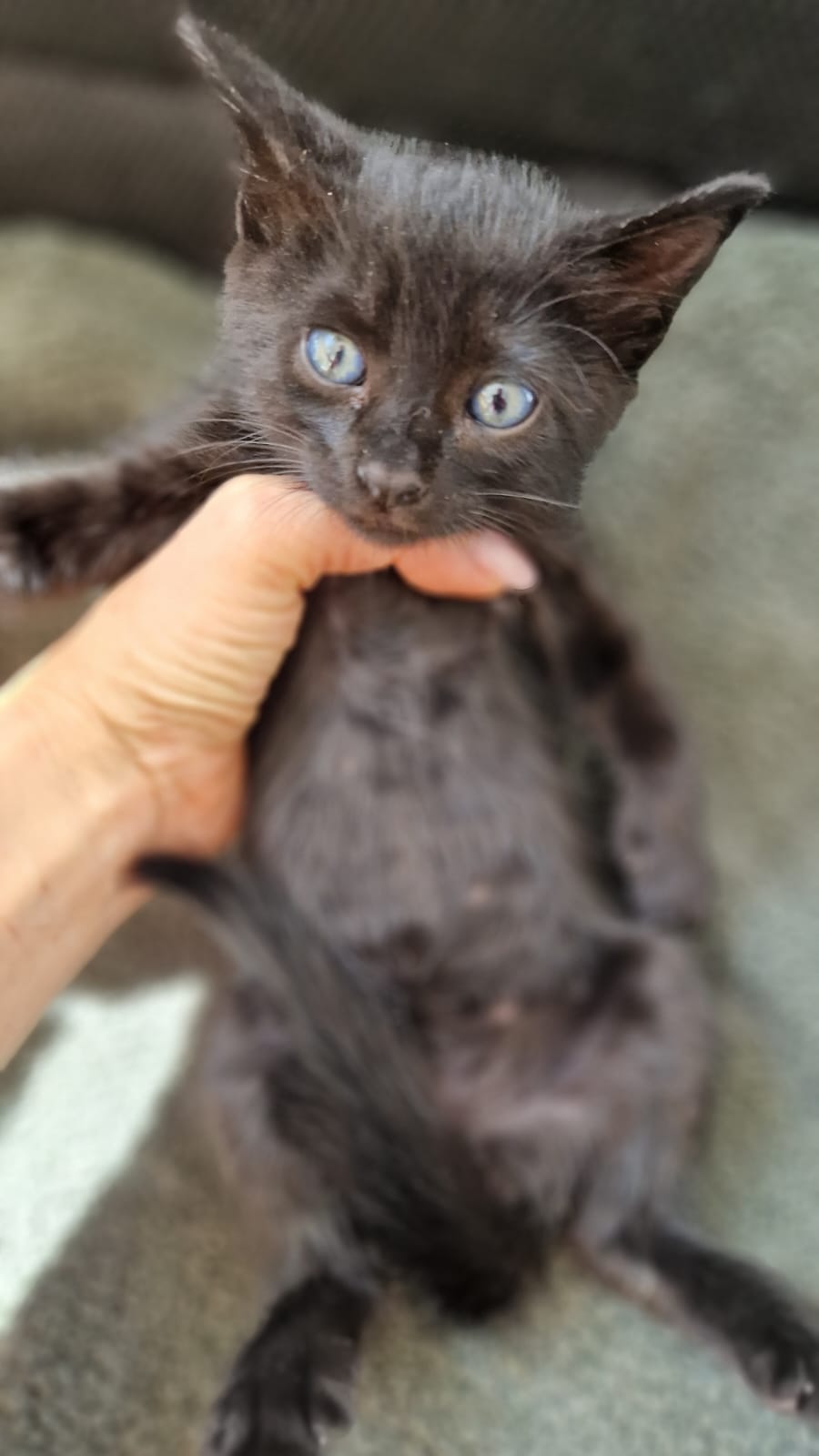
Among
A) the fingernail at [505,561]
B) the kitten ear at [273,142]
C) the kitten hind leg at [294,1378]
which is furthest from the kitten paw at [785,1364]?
the kitten ear at [273,142]

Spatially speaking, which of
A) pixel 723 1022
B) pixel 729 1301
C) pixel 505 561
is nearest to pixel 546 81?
pixel 505 561

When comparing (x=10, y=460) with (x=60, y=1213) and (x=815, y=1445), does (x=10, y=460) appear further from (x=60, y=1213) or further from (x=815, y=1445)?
(x=815, y=1445)

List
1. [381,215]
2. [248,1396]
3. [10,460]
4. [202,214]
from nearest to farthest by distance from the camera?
1. [381,215]
2. [248,1396]
3. [10,460]
4. [202,214]

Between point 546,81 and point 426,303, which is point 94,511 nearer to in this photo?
point 426,303

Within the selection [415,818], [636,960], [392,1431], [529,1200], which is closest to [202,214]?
[415,818]

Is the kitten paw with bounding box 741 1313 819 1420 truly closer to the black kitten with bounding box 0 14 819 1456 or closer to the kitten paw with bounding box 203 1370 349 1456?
the black kitten with bounding box 0 14 819 1456

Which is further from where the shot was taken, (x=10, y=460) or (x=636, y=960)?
(x=636, y=960)
